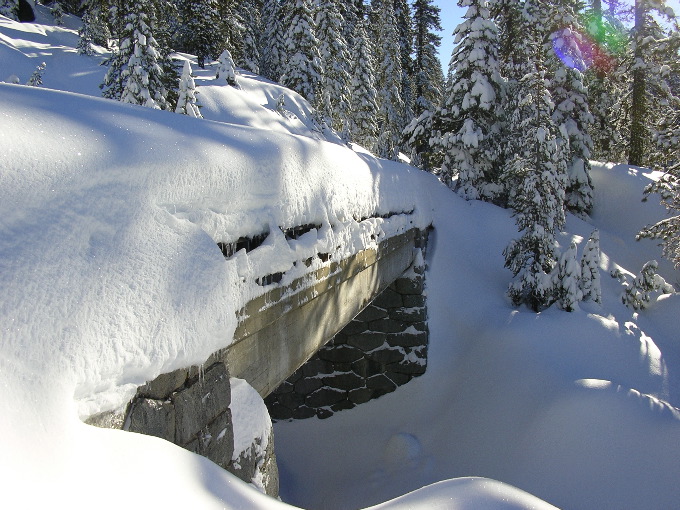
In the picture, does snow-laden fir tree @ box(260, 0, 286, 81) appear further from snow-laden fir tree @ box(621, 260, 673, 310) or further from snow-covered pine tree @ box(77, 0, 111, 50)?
snow-laden fir tree @ box(621, 260, 673, 310)

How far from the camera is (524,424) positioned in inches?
245

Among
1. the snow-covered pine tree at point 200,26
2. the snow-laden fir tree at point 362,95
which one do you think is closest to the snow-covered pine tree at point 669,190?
the snow-laden fir tree at point 362,95

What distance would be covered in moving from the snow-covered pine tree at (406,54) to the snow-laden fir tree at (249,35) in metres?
11.0

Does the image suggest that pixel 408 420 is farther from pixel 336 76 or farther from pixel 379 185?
pixel 336 76

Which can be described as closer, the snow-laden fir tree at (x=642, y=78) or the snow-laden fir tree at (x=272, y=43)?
the snow-laden fir tree at (x=642, y=78)

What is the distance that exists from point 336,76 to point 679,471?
25.0 meters

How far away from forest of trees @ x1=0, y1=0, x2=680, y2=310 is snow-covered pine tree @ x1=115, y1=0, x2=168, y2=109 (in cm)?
4

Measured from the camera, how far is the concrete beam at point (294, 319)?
2533 millimetres

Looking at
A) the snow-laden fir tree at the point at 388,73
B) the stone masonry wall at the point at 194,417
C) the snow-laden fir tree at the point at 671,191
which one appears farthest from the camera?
the snow-laden fir tree at the point at 388,73

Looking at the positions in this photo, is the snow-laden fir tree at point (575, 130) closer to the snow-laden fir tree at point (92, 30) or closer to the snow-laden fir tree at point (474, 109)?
the snow-laden fir tree at point (474, 109)

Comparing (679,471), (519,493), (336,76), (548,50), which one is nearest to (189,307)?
(519,493)

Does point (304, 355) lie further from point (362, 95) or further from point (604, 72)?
point (362, 95)

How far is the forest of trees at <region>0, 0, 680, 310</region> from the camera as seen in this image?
8.96m

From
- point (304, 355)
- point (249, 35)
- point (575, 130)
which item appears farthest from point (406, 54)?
point (304, 355)
